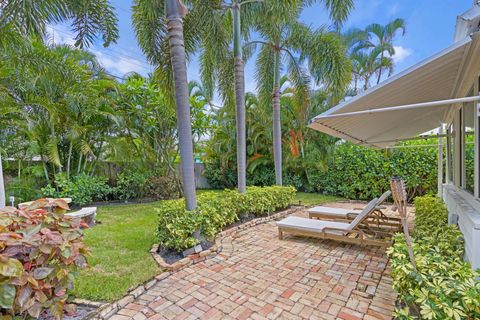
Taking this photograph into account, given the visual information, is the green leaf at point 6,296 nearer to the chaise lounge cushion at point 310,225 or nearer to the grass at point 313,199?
the chaise lounge cushion at point 310,225

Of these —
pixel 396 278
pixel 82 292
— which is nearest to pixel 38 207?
pixel 82 292

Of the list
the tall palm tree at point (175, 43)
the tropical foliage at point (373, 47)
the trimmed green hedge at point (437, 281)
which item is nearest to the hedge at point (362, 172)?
the trimmed green hedge at point (437, 281)

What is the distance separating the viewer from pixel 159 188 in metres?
13.4

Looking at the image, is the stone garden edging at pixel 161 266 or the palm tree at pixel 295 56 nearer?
the stone garden edging at pixel 161 266

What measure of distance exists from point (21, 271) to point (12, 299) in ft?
0.89

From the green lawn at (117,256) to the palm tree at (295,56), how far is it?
5.96 metres

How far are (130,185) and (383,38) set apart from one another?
2218 cm

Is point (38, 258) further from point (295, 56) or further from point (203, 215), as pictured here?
point (295, 56)

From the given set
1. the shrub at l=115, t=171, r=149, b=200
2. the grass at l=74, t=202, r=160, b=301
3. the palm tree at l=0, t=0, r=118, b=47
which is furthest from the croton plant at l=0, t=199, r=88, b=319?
the shrub at l=115, t=171, r=149, b=200

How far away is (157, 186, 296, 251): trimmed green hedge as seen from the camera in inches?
219

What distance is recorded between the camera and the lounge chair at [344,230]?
596 centimetres

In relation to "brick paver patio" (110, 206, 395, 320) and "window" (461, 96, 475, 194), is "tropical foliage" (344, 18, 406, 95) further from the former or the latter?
"brick paver patio" (110, 206, 395, 320)

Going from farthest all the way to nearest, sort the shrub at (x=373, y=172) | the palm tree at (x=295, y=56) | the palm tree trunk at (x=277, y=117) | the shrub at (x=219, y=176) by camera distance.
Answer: the shrub at (x=219, y=176) → the shrub at (x=373, y=172) → the palm tree trunk at (x=277, y=117) → the palm tree at (x=295, y=56)

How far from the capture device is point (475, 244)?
303 cm
